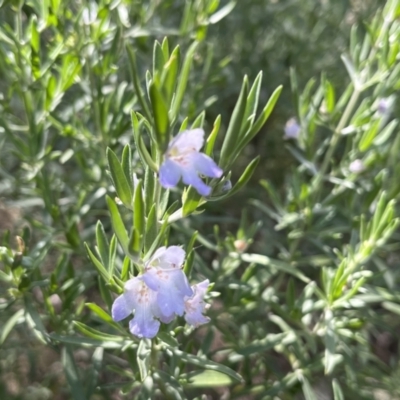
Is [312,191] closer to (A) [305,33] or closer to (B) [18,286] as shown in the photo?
(B) [18,286]

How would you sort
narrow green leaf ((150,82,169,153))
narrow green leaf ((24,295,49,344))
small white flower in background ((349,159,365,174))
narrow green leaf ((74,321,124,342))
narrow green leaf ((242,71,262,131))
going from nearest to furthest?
narrow green leaf ((150,82,169,153)), narrow green leaf ((242,71,262,131)), narrow green leaf ((74,321,124,342)), narrow green leaf ((24,295,49,344)), small white flower in background ((349,159,365,174))

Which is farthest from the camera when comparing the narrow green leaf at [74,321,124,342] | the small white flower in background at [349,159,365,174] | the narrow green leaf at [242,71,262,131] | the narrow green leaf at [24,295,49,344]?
the small white flower in background at [349,159,365,174]

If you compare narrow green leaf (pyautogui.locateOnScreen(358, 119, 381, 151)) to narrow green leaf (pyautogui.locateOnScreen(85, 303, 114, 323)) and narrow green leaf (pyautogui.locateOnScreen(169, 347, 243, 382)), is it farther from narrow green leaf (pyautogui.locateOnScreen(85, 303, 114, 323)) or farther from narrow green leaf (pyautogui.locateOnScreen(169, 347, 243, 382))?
narrow green leaf (pyautogui.locateOnScreen(85, 303, 114, 323))

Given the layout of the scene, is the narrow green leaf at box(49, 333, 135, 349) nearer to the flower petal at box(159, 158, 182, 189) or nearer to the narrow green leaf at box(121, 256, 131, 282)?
the narrow green leaf at box(121, 256, 131, 282)

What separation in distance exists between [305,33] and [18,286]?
1.93 metres

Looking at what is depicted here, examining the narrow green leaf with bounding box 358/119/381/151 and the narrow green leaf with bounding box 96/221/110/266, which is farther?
the narrow green leaf with bounding box 358/119/381/151

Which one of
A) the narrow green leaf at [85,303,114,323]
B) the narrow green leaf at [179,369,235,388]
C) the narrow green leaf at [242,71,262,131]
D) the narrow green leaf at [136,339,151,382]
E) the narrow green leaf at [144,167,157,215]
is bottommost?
the narrow green leaf at [179,369,235,388]

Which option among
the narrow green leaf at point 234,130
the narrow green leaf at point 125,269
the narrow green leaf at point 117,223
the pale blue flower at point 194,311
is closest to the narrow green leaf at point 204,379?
the pale blue flower at point 194,311

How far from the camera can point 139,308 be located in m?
0.94

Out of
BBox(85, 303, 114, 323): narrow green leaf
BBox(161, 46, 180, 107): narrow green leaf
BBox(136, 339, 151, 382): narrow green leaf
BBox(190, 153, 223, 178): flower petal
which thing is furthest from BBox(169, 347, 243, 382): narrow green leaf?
BBox(161, 46, 180, 107): narrow green leaf

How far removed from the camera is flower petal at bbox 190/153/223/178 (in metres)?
0.85

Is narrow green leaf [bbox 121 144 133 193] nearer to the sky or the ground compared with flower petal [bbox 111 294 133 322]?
nearer to the sky

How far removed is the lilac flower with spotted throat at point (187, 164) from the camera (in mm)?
841

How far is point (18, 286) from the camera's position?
1.33 metres
